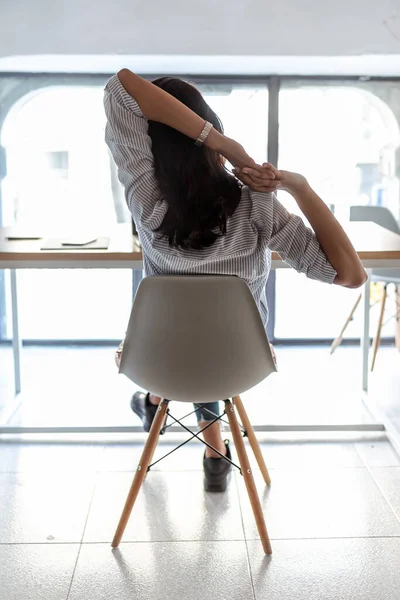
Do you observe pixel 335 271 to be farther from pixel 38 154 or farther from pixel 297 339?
pixel 38 154

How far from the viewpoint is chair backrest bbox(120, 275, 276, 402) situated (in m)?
1.54

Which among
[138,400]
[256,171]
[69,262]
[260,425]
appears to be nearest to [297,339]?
[260,425]

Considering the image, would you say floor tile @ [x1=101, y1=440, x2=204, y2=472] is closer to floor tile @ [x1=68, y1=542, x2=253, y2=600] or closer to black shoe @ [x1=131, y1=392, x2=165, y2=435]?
black shoe @ [x1=131, y1=392, x2=165, y2=435]

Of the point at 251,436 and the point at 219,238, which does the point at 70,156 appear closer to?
the point at 251,436

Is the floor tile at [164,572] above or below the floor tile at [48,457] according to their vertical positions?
below

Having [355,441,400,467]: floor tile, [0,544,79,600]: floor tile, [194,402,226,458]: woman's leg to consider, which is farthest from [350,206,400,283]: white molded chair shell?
[0,544,79,600]: floor tile

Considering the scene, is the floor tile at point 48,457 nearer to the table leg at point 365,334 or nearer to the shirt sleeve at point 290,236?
the shirt sleeve at point 290,236

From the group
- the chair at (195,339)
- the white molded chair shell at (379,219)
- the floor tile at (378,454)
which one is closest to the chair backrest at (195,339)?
the chair at (195,339)

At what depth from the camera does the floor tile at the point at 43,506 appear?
189cm

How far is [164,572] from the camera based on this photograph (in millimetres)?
1710

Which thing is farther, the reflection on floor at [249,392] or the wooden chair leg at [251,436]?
the reflection on floor at [249,392]

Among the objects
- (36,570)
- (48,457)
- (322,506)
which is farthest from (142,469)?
(48,457)

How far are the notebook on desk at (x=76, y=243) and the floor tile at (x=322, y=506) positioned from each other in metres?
0.92

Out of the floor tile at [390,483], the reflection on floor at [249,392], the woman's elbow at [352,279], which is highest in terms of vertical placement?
the woman's elbow at [352,279]
